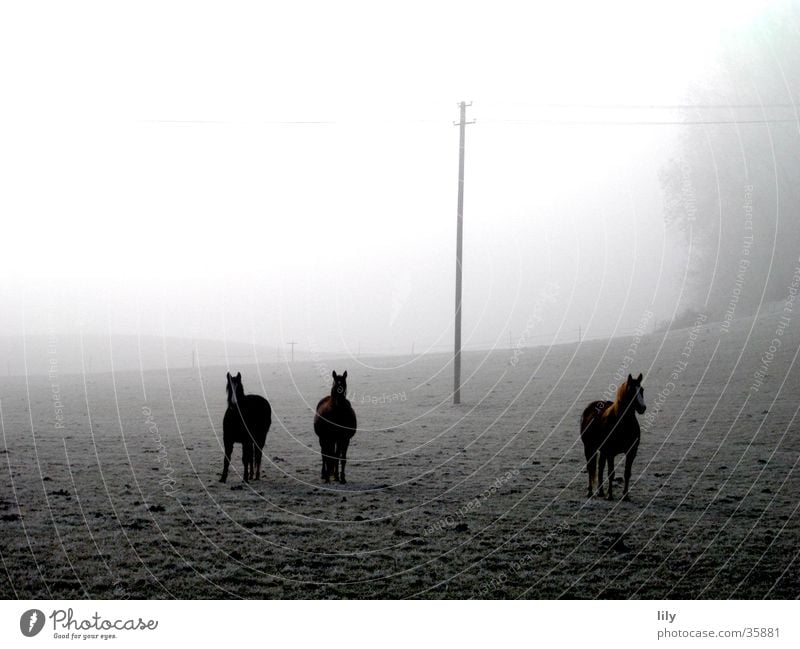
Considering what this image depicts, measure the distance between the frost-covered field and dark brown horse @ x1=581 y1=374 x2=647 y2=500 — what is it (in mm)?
939

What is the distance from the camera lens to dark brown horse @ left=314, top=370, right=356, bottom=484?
49.8ft

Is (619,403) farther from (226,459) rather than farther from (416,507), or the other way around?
(226,459)

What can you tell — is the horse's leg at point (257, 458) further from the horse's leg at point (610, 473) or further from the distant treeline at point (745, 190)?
the distant treeline at point (745, 190)

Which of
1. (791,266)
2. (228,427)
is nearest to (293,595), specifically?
(228,427)

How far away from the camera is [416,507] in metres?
14.3

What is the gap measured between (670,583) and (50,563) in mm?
8651

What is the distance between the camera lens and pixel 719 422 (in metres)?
24.3

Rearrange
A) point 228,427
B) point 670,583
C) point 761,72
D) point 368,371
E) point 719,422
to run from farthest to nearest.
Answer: point 761,72
point 368,371
point 719,422
point 228,427
point 670,583

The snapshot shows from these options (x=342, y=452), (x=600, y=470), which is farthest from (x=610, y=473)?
(x=342, y=452)

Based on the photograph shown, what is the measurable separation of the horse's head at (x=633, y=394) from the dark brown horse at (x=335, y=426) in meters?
5.31

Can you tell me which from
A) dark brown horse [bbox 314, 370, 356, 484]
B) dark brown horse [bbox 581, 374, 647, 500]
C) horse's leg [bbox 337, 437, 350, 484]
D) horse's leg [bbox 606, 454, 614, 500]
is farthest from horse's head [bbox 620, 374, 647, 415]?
horse's leg [bbox 337, 437, 350, 484]

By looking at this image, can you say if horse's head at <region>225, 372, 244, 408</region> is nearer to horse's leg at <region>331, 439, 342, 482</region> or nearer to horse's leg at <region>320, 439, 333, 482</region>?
horse's leg at <region>320, 439, 333, 482</region>

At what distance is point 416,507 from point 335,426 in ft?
7.91

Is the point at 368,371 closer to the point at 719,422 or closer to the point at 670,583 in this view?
the point at 719,422
